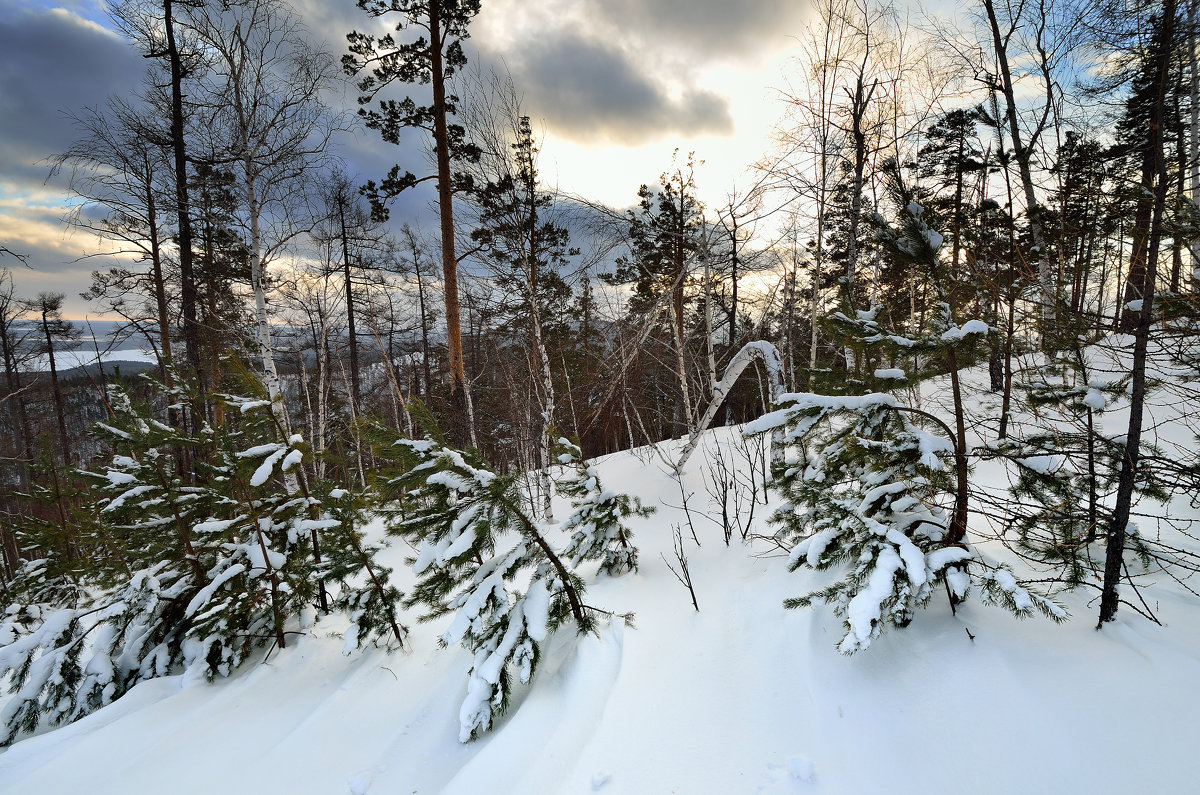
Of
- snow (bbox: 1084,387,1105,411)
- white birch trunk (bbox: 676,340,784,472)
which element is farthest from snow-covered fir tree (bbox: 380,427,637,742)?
snow (bbox: 1084,387,1105,411)

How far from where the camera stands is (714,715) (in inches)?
99.9

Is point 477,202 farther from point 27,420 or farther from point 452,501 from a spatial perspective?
point 27,420

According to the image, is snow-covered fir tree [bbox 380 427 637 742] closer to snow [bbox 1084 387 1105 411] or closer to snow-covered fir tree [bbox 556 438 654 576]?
snow-covered fir tree [bbox 556 438 654 576]

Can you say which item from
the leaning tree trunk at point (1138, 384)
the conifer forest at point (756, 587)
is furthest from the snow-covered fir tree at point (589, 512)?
the leaning tree trunk at point (1138, 384)

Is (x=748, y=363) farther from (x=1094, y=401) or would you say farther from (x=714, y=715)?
(x=714, y=715)

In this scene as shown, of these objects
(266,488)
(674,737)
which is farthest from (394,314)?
(674,737)

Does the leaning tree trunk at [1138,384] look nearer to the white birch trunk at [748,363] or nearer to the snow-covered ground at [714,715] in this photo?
the snow-covered ground at [714,715]

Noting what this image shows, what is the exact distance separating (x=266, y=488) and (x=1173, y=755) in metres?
6.41

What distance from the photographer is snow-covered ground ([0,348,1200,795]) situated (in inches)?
72.2

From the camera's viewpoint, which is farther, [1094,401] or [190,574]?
[190,574]

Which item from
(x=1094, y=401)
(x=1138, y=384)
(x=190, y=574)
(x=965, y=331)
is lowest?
(x=190, y=574)

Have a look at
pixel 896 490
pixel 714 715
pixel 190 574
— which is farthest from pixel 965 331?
pixel 190 574

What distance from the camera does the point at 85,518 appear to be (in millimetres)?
5891

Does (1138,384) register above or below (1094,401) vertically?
above
